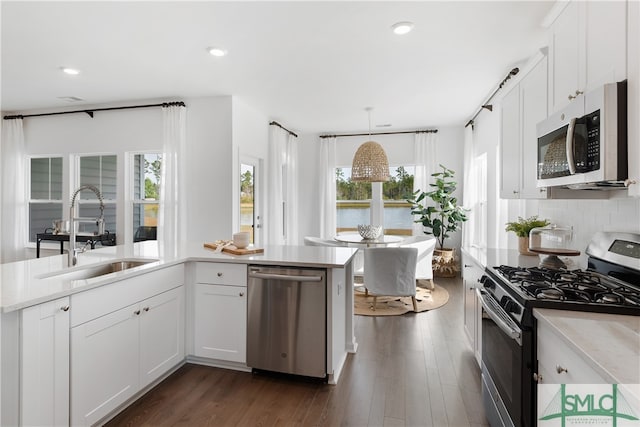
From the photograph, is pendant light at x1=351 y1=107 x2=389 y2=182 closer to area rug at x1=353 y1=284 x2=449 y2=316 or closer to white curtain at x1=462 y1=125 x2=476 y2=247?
area rug at x1=353 y1=284 x2=449 y2=316

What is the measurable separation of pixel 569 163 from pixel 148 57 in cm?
362

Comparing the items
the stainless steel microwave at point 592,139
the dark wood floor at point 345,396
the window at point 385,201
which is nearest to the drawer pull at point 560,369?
the stainless steel microwave at point 592,139

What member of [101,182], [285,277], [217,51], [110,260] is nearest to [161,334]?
[110,260]

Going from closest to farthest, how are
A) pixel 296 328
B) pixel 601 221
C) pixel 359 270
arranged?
pixel 601 221
pixel 296 328
pixel 359 270

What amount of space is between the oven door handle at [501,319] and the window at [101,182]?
5271mm

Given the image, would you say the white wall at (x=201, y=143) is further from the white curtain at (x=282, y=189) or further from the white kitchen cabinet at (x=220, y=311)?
the white kitchen cabinet at (x=220, y=311)

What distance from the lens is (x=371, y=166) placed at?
4453 mm

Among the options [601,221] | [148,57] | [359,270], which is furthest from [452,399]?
[148,57]

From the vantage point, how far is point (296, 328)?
230cm

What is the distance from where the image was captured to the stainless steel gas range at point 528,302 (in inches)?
52.4

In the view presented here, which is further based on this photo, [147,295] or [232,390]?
[232,390]

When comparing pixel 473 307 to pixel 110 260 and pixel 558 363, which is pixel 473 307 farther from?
pixel 110 260

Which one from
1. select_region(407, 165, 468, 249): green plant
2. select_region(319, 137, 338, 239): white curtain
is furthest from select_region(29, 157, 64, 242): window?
select_region(407, 165, 468, 249): green plant

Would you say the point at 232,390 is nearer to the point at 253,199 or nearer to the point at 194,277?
the point at 194,277
